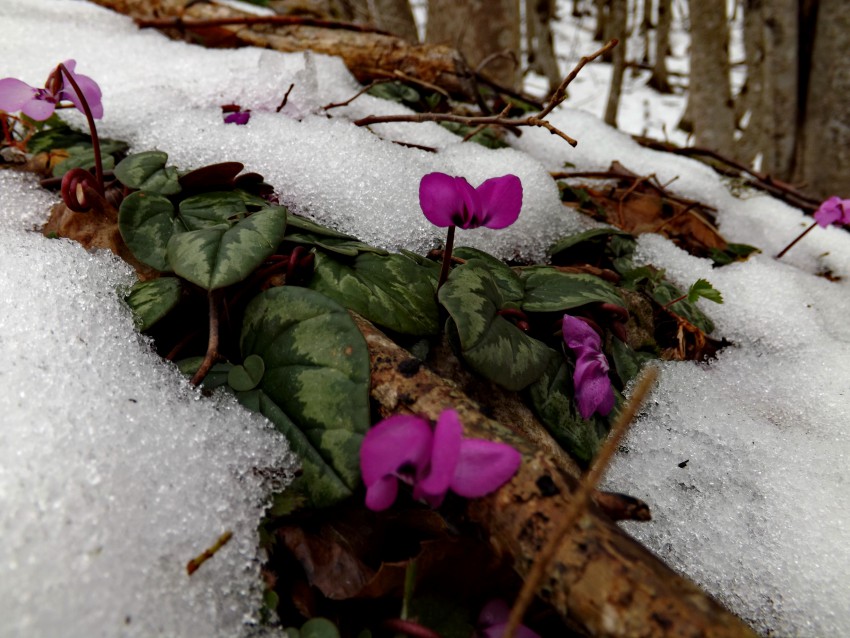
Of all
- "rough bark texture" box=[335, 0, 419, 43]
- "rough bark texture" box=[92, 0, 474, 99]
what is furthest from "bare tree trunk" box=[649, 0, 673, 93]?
"rough bark texture" box=[92, 0, 474, 99]

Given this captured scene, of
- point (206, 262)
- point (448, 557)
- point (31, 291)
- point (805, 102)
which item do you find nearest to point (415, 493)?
point (448, 557)

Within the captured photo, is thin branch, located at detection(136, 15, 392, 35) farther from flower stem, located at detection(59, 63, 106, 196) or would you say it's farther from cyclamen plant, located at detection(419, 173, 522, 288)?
cyclamen plant, located at detection(419, 173, 522, 288)

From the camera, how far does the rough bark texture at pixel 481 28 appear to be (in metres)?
3.49

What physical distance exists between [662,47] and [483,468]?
9.11 metres

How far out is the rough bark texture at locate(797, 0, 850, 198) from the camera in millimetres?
2492

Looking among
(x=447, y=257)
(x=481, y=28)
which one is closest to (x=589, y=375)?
(x=447, y=257)

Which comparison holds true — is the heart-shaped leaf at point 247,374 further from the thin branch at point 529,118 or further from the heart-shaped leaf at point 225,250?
the thin branch at point 529,118

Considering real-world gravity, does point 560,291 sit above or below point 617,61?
below

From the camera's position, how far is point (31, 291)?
790 millimetres

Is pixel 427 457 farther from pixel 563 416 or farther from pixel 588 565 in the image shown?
pixel 563 416

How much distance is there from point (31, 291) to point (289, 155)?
628 mm

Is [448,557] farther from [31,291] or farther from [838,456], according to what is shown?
[838,456]

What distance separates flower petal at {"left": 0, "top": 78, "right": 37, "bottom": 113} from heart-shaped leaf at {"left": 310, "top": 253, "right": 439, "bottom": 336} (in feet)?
2.20

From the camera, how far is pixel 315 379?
28.8 inches
